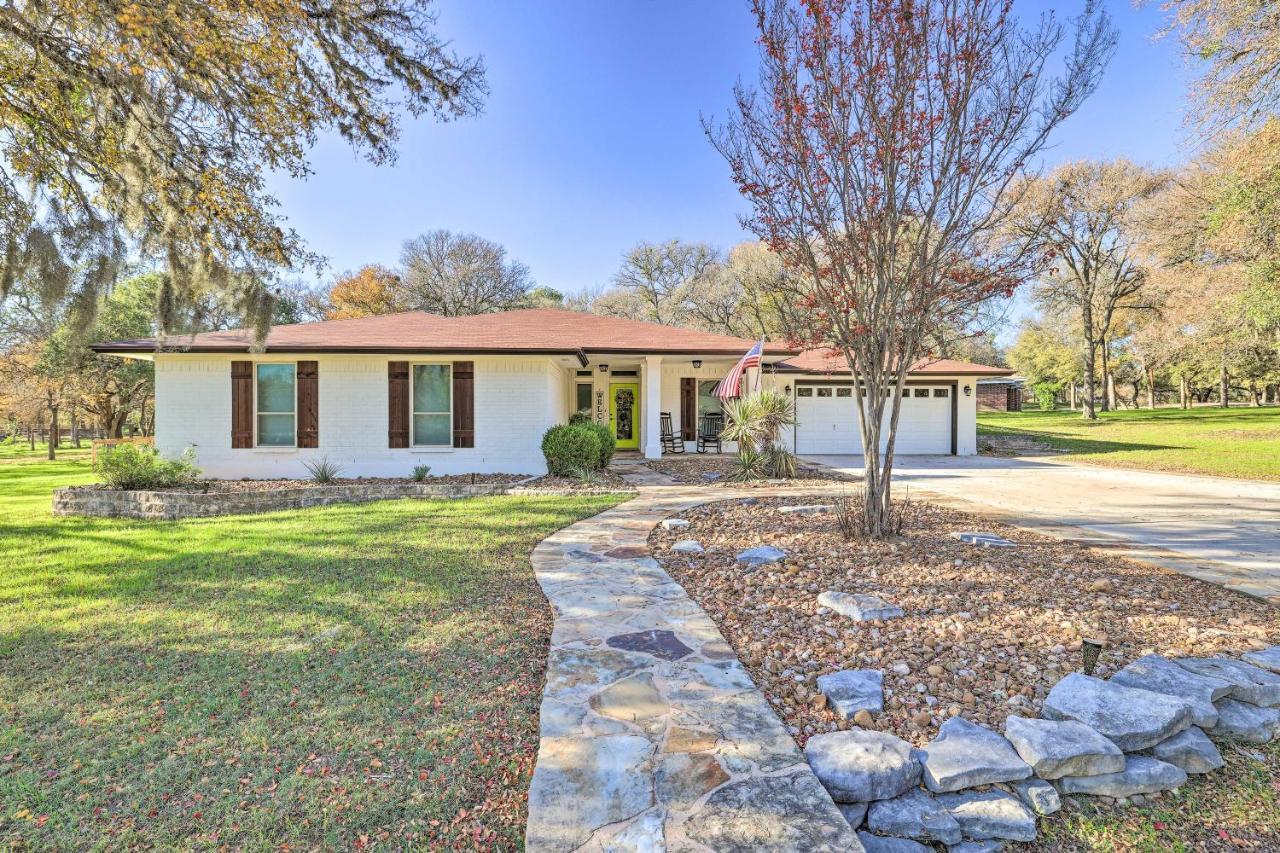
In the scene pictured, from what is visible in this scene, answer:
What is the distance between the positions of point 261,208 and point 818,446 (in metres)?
13.9

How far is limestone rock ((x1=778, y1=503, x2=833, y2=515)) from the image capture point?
6605mm

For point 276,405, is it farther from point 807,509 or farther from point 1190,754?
point 1190,754

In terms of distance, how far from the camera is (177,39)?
200 inches

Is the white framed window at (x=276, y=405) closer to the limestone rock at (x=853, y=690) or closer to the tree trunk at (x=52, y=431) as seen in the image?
the limestone rock at (x=853, y=690)

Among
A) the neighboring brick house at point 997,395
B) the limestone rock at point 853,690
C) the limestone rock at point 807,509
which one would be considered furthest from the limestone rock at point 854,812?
the neighboring brick house at point 997,395

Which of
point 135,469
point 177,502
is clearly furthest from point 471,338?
point 135,469

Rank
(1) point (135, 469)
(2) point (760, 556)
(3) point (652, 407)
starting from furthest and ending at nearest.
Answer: (3) point (652, 407)
(1) point (135, 469)
(2) point (760, 556)

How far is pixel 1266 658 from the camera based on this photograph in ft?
9.16

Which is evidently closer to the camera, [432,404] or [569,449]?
[569,449]

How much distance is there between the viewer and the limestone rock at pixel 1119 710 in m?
2.17

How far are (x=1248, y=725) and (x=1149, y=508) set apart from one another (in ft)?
19.9

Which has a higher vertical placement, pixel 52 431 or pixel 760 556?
pixel 52 431

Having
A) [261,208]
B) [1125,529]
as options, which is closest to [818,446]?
[1125,529]

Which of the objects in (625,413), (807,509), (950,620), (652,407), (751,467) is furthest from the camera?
(625,413)
